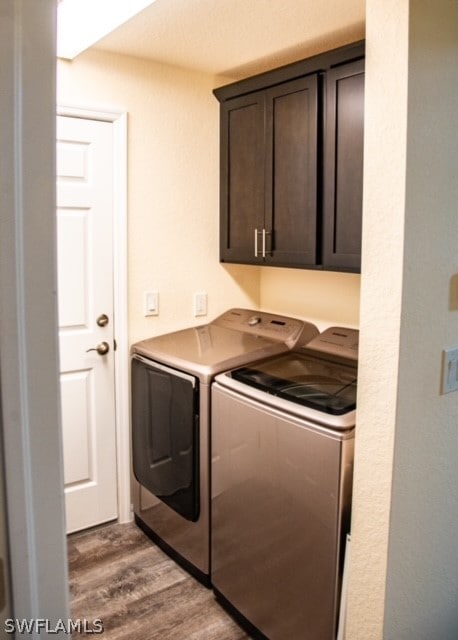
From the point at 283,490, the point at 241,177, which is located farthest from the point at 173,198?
the point at 283,490

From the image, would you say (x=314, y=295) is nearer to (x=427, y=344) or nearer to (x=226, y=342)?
(x=226, y=342)

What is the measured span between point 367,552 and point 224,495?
801 millimetres

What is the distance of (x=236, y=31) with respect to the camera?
2199mm

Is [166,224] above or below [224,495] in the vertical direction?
above

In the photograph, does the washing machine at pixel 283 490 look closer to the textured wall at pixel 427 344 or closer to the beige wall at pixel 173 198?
the textured wall at pixel 427 344

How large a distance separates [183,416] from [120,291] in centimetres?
74

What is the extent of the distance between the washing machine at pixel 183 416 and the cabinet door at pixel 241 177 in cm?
41

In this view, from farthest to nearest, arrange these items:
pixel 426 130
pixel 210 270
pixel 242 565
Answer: pixel 210 270 → pixel 242 565 → pixel 426 130

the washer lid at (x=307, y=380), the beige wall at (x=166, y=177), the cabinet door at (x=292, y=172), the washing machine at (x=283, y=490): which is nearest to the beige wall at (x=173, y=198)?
the beige wall at (x=166, y=177)

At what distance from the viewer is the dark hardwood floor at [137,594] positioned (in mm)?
2086

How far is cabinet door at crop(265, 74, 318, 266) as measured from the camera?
2.29 m

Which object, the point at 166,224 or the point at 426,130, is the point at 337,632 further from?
the point at 166,224

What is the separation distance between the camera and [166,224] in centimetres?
279

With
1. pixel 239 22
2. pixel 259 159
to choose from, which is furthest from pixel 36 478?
pixel 259 159
